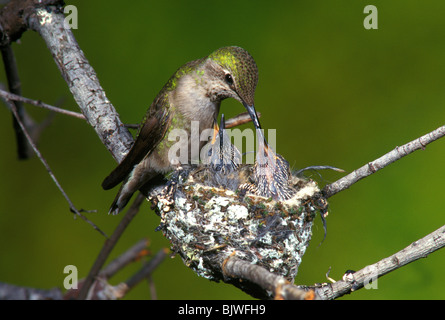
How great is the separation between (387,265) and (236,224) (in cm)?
86

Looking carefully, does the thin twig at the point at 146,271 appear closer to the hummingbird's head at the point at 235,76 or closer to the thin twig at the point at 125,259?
the thin twig at the point at 125,259

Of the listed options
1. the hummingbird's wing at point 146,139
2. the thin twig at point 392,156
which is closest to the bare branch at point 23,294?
the hummingbird's wing at point 146,139

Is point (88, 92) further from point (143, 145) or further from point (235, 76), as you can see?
point (235, 76)

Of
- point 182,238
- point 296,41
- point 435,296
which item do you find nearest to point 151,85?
point 296,41

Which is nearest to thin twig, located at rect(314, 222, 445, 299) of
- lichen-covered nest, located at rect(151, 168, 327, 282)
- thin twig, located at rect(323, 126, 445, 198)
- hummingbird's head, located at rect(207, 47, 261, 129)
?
thin twig, located at rect(323, 126, 445, 198)

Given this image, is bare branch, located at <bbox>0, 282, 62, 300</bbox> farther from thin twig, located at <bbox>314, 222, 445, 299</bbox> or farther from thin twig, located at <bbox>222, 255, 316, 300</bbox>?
thin twig, located at <bbox>314, 222, 445, 299</bbox>

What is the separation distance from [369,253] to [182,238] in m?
1.96

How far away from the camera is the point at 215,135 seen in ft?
9.80

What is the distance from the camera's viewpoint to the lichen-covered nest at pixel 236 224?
2359 millimetres

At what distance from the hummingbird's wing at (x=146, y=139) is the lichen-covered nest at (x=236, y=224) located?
221mm

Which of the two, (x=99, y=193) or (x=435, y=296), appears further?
(x=99, y=193)

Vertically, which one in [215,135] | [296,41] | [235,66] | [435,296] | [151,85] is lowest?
[435,296]

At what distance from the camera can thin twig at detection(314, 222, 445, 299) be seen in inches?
67.8

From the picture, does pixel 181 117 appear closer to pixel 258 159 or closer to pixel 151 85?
pixel 258 159
